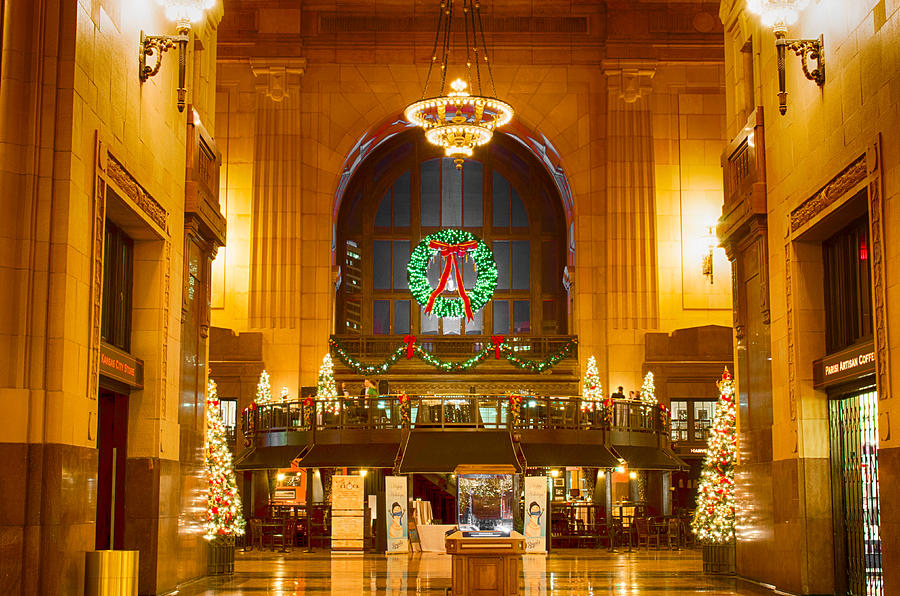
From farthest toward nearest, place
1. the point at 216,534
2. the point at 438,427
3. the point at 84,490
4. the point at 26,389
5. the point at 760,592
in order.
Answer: the point at 438,427 → the point at 216,534 → the point at 760,592 → the point at 84,490 → the point at 26,389

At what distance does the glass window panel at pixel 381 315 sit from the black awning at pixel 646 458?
16.7 meters

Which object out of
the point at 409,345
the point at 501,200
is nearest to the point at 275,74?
the point at 409,345

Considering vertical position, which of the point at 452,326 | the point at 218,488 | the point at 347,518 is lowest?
the point at 347,518

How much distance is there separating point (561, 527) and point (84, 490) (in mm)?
19048

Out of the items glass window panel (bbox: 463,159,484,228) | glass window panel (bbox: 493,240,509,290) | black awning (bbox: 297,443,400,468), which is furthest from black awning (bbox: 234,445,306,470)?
glass window panel (bbox: 463,159,484,228)

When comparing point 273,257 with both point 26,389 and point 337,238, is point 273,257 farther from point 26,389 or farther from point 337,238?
point 26,389

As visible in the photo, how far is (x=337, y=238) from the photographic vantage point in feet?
140

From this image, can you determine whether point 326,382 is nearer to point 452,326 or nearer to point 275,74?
point 275,74

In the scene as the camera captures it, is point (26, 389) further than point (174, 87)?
No

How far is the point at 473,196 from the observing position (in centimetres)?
4356

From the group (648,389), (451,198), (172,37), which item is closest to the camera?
(172,37)

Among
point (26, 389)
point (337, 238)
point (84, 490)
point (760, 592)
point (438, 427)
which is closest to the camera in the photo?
point (26, 389)

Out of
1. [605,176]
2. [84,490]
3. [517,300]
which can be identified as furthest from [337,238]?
[84,490]

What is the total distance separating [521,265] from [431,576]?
2637 centimetres
